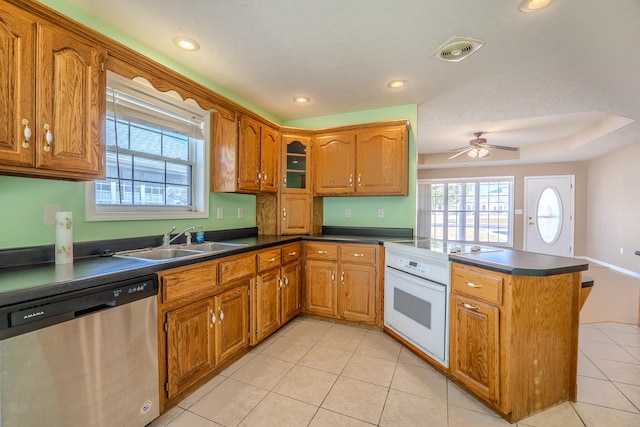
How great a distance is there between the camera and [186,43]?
80.1 inches

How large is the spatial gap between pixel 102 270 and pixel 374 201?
2.74 m

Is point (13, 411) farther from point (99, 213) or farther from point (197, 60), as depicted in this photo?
point (197, 60)

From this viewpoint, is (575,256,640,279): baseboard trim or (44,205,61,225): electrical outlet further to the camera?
(575,256,640,279): baseboard trim

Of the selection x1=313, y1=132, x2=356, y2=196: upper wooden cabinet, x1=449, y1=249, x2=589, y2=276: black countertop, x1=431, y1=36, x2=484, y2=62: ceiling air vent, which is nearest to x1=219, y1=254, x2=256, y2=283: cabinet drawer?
x1=313, y1=132, x2=356, y2=196: upper wooden cabinet

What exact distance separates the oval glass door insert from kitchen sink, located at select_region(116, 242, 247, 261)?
293 inches

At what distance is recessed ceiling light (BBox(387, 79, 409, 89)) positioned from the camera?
8.51 ft

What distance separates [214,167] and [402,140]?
6.44 ft

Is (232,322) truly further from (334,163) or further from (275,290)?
(334,163)

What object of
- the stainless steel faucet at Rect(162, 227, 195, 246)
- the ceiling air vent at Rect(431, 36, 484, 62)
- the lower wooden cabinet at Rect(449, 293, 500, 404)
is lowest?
the lower wooden cabinet at Rect(449, 293, 500, 404)

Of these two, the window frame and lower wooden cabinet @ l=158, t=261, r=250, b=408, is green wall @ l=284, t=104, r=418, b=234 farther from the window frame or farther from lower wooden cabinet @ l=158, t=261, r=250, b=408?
lower wooden cabinet @ l=158, t=261, r=250, b=408

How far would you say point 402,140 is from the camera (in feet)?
9.77

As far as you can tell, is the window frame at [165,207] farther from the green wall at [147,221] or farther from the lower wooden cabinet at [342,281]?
the lower wooden cabinet at [342,281]

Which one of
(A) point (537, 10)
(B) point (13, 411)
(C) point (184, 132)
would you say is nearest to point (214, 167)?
(C) point (184, 132)

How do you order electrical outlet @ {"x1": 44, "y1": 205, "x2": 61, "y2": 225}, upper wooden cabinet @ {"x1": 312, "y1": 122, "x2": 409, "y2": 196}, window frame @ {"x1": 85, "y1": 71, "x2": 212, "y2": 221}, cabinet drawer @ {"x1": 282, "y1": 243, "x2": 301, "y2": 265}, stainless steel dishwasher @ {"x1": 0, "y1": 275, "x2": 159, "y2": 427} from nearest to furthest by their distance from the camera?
stainless steel dishwasher @ {"x1": 0, "y1": 275, "x2": 159, "y2": 427}, electrical outlet @ {"x1": 44, "y1": 205, "x2": 61, "y2": 225}, window frame @ {"x1": 85, "y1": 71, "x2": 212, "y2": 221}, cabinet drawer @ {"x1": 282, "y1": 243, "x2": 301, "y2": 265}, upper wooden cabinet @ {"x1": 312, "y1": 122, "x2": 409, "y2": 196}
